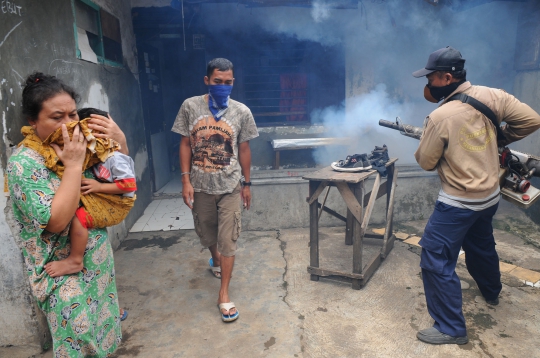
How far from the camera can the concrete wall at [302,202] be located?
590 cm

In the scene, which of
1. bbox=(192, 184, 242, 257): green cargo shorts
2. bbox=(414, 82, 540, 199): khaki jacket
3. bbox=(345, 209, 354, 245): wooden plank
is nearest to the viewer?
bbox=(414, 82, 540, 199): khaki jacket

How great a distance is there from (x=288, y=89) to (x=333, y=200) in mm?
3222

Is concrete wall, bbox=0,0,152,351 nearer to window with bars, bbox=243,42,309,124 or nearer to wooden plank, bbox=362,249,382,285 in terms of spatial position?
wooden plank, bbox=362,249,382,285

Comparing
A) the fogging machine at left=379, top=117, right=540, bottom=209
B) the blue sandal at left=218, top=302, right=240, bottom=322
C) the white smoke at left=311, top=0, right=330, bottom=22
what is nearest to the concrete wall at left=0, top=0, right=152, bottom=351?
the blue sandal at left=218, top=302, right=240, bottom=322

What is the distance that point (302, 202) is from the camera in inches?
235

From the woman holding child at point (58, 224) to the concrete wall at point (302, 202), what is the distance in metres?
3.93

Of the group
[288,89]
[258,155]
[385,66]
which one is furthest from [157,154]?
[385,66]

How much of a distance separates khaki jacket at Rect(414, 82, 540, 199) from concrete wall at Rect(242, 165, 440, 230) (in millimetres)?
2950

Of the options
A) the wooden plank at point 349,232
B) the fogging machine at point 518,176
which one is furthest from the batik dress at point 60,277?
the wooden plank at point 349,232

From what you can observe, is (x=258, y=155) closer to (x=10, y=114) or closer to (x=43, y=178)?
(x=10, y=114)

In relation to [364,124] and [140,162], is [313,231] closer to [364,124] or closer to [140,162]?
[140,162]

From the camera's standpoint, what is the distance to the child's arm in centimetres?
189

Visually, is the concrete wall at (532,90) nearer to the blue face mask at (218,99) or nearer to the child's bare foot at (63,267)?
the blue face mask at (218,99)

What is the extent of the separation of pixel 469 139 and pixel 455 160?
19 centimetres
